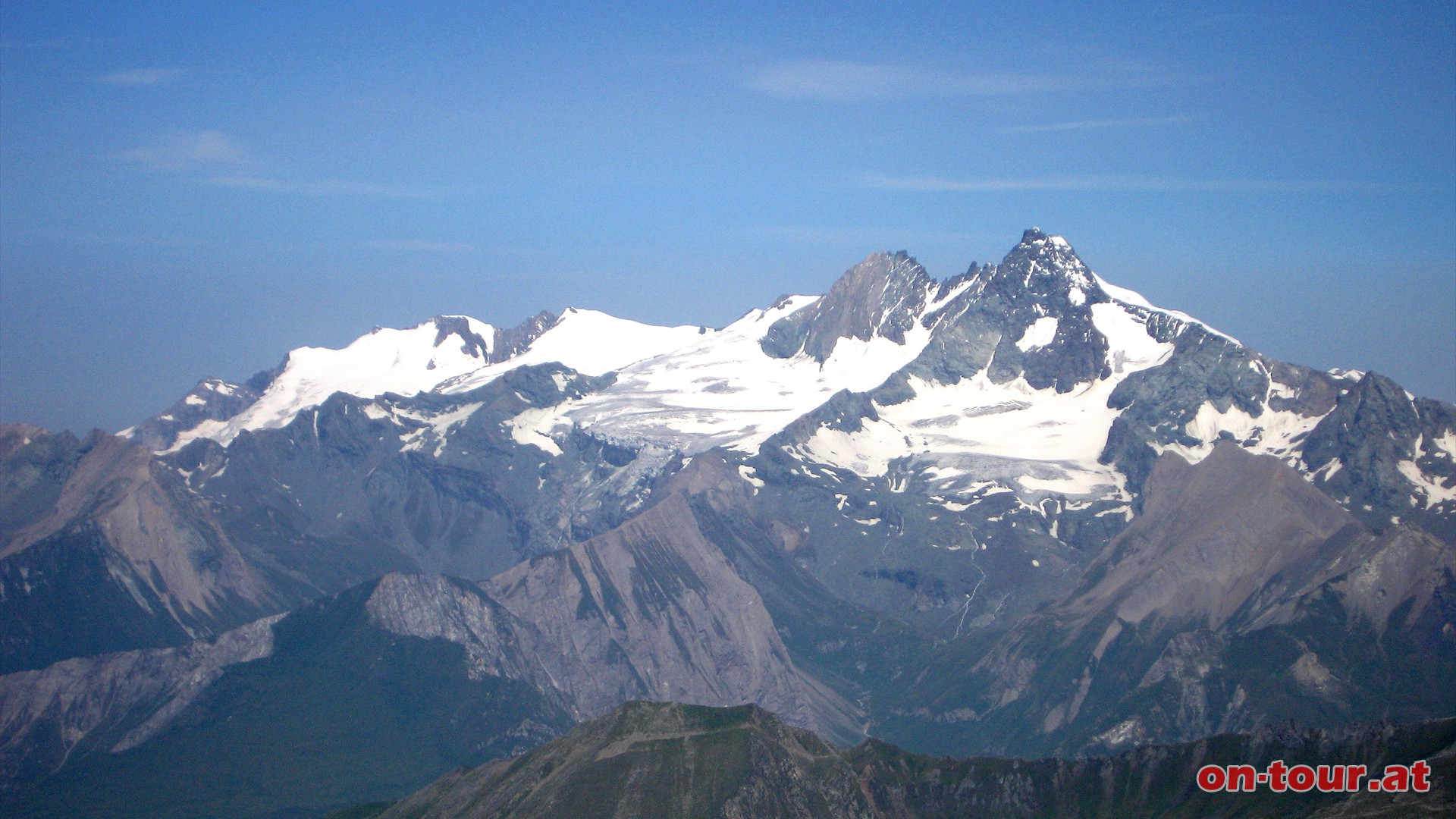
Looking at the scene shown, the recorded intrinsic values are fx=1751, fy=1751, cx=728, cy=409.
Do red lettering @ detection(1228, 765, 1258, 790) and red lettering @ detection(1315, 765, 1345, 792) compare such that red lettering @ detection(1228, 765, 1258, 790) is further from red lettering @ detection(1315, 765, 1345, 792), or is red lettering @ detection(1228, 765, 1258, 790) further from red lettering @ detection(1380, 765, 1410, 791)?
red lettering @ detection(1380, 765, 1410, 791)

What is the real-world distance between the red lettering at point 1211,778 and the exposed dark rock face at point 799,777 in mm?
948

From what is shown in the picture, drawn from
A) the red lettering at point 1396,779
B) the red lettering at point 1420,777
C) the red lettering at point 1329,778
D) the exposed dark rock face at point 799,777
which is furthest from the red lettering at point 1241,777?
the red lettering at point 1420,777

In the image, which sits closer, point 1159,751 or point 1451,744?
point 1451,744

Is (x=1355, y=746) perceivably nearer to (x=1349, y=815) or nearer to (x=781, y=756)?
(x=1349, y=815)

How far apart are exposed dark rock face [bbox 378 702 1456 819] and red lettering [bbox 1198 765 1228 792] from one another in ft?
3.11

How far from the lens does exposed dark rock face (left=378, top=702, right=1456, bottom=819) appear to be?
6826 inches

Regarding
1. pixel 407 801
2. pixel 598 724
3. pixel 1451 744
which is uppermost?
pixel 1451 744

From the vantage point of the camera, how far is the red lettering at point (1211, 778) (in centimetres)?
17200

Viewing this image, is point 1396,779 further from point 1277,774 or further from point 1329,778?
point 1277,774

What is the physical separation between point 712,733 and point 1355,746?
6468 cm

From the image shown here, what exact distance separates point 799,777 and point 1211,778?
41.5 meters

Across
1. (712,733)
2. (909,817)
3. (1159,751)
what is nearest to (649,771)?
(712,733)

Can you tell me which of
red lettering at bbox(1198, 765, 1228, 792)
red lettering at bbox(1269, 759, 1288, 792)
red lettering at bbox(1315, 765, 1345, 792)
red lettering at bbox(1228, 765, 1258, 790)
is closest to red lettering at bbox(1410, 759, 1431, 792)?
red lettering at bbox(1315, 765, 1345, 792)

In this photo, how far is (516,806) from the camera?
178m
